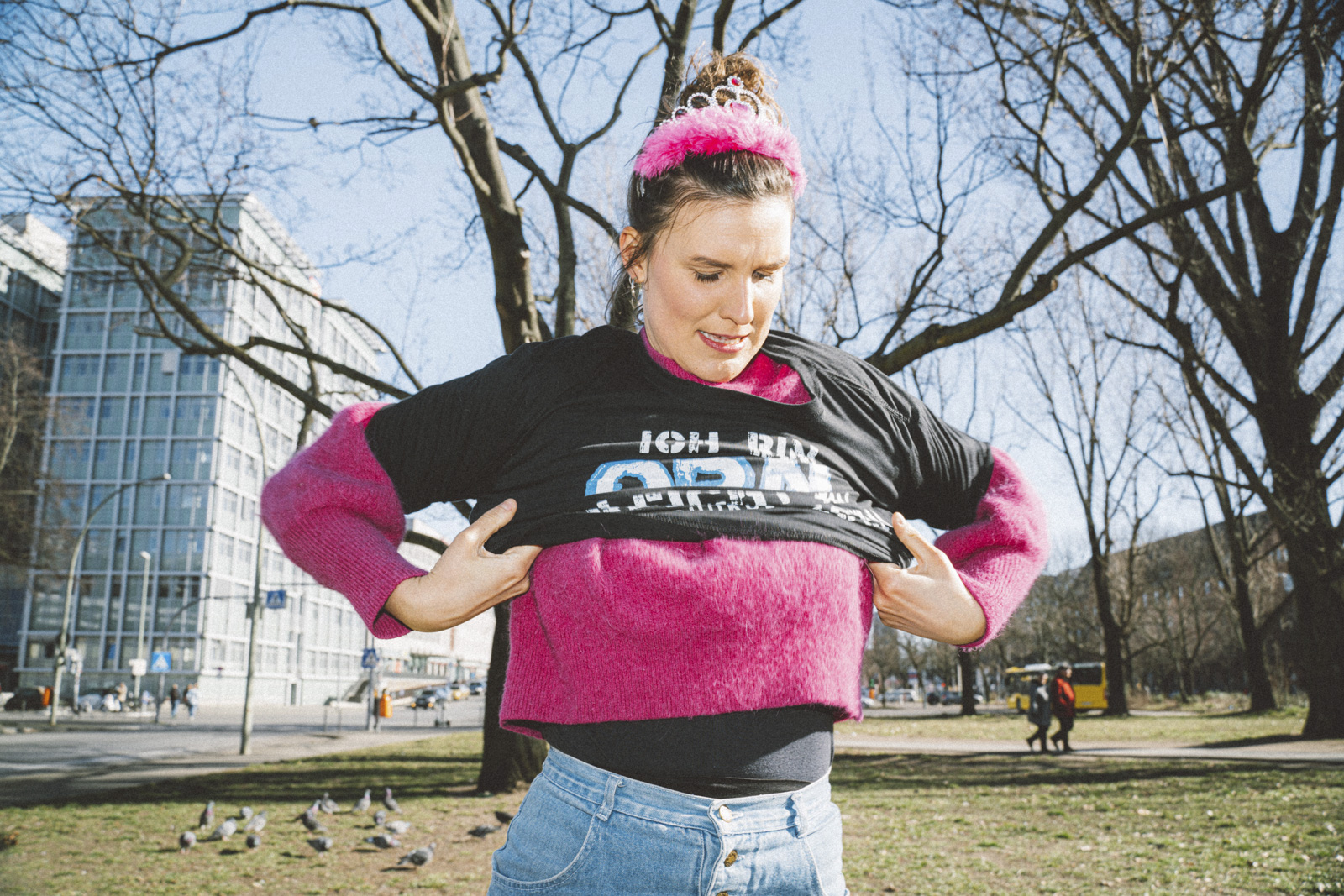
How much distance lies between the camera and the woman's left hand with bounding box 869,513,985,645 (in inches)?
58.6

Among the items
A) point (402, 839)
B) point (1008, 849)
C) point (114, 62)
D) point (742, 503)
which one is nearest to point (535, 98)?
point (114, 62)

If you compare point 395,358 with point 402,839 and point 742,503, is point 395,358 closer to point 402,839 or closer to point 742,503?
point 402,839

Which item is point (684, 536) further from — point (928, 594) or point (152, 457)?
point (152, 457)

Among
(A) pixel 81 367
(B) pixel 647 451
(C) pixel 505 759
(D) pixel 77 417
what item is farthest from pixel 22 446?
(B) pixel 647 451

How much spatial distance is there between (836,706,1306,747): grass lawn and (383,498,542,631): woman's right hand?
18717 millimetres

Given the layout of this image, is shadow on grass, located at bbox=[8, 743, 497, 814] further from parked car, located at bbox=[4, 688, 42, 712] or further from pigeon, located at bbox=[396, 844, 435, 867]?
parked car, located at bbox=[4, 688, 42, 712]

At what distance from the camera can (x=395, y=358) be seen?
11.3m

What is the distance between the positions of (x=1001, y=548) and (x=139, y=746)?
24726 mm

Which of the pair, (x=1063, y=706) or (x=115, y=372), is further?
(x=115, y=372)

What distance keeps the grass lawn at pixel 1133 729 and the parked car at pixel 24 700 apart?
A: 3266 centimetres

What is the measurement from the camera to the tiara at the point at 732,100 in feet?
5.29

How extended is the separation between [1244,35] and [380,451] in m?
11.3

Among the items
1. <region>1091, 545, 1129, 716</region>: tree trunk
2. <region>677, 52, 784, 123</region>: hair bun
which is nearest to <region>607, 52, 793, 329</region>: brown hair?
<region>677, 52, 784, 123</region>: hair bun

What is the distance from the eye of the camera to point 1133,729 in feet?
80.1
